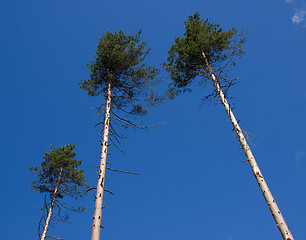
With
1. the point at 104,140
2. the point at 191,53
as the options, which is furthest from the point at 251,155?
the point at 191,53

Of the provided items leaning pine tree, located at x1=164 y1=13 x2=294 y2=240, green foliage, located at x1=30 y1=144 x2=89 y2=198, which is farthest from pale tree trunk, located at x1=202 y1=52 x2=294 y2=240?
green foliage, located at x1=30 y1=144 x2=89 y2=198

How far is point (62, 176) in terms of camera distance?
48.2ft

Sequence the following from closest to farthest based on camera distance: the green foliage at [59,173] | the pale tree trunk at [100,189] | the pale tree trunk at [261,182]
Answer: the pale tree trunk at [261,182]
the pale tree trunk at [100,189]
the green foliage at [59,173]

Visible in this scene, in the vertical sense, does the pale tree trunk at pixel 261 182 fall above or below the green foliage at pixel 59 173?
below

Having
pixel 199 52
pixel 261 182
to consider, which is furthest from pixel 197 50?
pixel 261 182

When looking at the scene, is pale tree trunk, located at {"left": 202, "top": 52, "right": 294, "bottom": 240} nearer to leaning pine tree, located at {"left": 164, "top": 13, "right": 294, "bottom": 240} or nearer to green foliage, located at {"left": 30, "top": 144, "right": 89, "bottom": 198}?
leaning pine tree, located at {"left": 164, "top": 13, "right": 294, "bottom": 240}

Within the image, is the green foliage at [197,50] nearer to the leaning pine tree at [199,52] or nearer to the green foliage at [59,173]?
the leaning pine tree at [199,52]

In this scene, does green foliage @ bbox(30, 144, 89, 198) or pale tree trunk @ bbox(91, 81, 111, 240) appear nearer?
pale tree trunk @ bbox(91, 81, 111, 240)

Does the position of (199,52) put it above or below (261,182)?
above

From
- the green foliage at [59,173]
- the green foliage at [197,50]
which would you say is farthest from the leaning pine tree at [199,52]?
the green foliage at [59,173]

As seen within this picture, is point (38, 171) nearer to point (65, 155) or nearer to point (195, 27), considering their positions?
point (65, 155)

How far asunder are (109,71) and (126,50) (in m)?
1.43

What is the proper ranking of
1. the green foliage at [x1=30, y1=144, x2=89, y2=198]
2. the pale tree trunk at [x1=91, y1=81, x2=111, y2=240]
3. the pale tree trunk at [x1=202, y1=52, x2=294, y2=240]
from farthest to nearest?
the green foliage at [x1=30, y1=144, x2=89, y2=198] → the pale tree trunk at [x1=91, y1=81, x2=111, y2=240] → the pale tree trunk at [x1=202, y1=52, x2=294, y2=240]

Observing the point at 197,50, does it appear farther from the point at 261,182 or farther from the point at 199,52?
the point at 261,182
